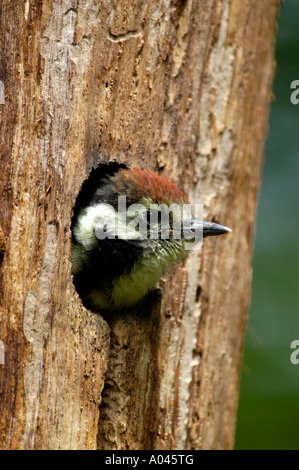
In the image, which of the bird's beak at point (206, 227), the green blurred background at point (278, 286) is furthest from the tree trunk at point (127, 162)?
the green blurred background at point (278, 286)

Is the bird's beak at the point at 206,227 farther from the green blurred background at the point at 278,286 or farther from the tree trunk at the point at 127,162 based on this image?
the green blurred background at the point at 278,286

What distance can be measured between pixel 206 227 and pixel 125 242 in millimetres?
426

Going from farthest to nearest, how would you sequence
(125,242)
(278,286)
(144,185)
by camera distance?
1. (278,286)
2. (125,242)
3. (144,185)

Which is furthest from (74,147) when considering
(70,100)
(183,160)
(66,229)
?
(183,160)

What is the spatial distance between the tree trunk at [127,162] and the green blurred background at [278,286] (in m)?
1.00

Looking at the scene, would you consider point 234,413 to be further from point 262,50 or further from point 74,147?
point 262,50

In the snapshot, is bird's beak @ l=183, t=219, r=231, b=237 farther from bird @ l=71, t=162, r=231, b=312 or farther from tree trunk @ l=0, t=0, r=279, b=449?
tree trunk @ l=0, t=0, r=279, b=449

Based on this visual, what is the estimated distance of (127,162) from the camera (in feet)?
9.45

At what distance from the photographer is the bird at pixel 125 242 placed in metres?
2.89

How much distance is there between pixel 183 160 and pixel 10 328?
4.34 ft

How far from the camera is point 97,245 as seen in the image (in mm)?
2918

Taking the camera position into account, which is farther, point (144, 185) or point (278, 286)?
point (278, 286)

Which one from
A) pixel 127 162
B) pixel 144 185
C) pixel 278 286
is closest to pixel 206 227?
pixel 144 185

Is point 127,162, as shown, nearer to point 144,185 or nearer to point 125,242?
point 144,185
